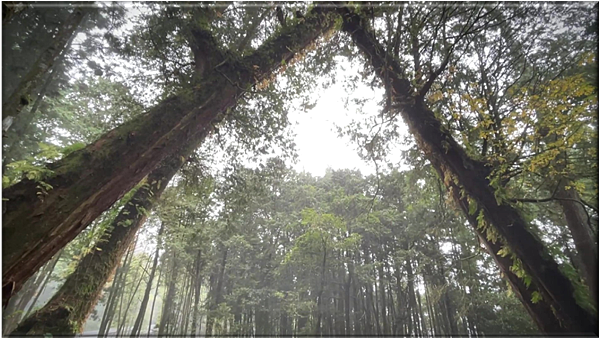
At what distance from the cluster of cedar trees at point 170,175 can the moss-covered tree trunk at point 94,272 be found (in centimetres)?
2

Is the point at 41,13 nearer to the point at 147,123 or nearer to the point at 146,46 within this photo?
the point at 146,46

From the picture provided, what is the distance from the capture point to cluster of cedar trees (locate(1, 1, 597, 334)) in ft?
6.50

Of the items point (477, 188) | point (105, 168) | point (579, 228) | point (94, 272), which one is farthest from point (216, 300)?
point (579, 228)

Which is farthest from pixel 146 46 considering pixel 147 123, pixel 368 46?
pixel 368 46

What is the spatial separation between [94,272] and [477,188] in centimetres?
656

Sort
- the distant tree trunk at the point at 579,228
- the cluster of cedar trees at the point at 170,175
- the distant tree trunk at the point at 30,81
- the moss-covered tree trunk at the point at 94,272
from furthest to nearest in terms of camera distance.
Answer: the distant tree trunk at the point at 579,228, the moss-covered tree trunk at the point at 94,272, the cluster of cedar trees at the point at 170,175, the distant tree trunk at the point at 30,81

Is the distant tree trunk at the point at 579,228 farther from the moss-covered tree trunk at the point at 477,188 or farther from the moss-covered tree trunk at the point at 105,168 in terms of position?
the moss-covered tree trunk at the point at 105,168

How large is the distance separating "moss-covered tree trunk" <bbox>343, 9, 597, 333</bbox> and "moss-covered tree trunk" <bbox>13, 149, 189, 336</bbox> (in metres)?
4.24

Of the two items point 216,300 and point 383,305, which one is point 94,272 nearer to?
point 216,300

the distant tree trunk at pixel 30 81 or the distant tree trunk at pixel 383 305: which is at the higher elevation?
the distant tree trunk at pixel 30 81

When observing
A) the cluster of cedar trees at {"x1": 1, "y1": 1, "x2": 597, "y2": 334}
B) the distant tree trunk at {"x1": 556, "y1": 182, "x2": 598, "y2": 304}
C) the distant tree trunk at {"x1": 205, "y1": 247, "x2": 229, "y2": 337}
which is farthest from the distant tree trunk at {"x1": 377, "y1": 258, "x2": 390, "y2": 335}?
the cluster of cedar trees at {"x1": 1, "y1": 1, "x2": 597, "y2": 334}

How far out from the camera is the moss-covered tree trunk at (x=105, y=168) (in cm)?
189

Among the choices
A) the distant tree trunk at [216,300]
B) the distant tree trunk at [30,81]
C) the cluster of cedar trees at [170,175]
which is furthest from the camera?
the distant tree trunk at [216,300]

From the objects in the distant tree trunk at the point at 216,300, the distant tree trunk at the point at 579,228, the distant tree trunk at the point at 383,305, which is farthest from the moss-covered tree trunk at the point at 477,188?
the distant tree trunk at the point at 216,300
